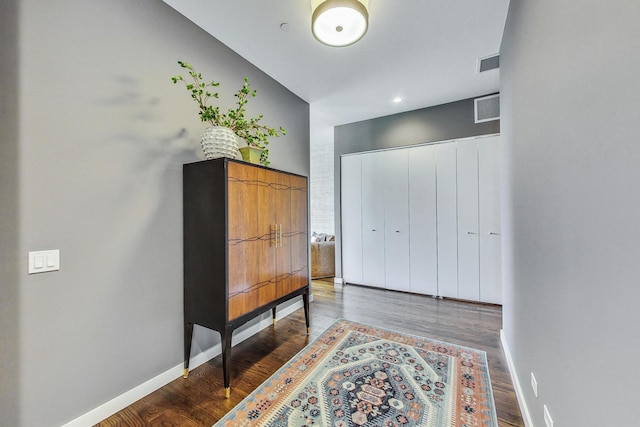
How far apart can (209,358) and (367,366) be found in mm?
1357

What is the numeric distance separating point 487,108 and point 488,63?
88 cm

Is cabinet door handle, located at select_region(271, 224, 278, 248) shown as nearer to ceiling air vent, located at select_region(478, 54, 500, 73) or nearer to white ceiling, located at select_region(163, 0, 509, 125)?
white ceiling, located at select_region(163, 0, 509, 125)

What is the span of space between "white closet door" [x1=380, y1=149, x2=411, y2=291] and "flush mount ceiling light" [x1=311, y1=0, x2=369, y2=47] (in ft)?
7.96

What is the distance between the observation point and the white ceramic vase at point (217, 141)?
192 cm

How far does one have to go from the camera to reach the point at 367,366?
2.07 m

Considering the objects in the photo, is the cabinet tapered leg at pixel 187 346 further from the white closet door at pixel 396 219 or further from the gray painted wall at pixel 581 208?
the white closet door at pixel 396 219

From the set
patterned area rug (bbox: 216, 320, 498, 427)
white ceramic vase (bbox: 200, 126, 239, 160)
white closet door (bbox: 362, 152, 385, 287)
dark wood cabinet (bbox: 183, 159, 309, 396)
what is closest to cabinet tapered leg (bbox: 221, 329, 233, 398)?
dark wood cabinet (bbox: 183, 159, 309, 396)

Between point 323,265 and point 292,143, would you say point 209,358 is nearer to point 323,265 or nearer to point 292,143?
point 292,143

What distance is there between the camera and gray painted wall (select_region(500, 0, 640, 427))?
0.63 m

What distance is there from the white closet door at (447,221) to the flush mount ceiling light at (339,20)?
2454 mm

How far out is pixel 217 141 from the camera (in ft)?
6.32

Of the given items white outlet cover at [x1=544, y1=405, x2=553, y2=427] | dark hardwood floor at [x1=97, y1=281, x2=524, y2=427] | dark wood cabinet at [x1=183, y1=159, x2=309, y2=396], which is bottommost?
dark hardwood floor at [x1=97, y1=281, x2=524, y2=427]

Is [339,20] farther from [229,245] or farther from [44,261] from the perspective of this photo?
[44,261]

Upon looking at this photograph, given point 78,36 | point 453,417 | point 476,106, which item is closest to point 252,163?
point 78,36
